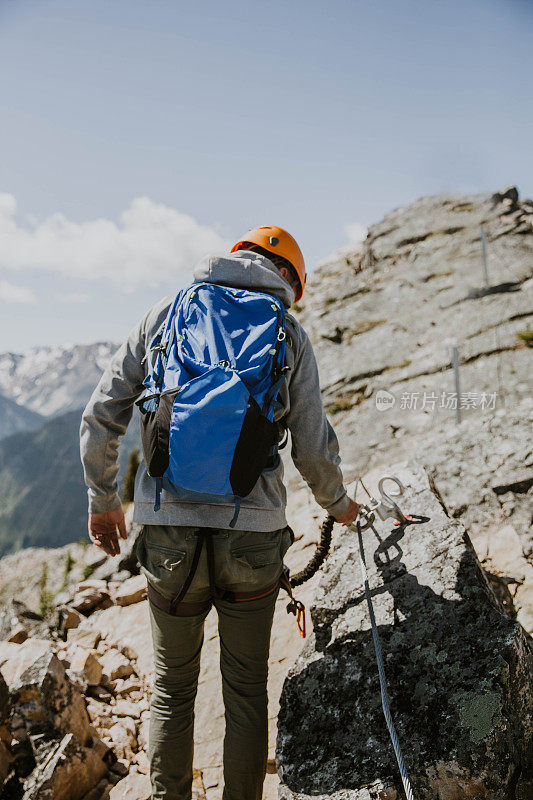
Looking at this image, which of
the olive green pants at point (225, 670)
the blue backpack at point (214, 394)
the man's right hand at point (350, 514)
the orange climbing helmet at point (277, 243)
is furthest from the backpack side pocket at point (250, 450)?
the orange climbing helmet at point (277, 243)

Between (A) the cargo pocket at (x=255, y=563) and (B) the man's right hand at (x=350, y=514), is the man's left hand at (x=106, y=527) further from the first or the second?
(B) the man's right hand at (x=350, y=514)

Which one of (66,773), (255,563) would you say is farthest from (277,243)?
(66,773)

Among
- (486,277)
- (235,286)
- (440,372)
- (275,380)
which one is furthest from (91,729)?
(486,277)

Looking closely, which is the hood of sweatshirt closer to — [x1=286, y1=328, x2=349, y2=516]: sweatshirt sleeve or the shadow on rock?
[x1=286, y1=328, x2=349, y2=516]: sweatshirt sleeve

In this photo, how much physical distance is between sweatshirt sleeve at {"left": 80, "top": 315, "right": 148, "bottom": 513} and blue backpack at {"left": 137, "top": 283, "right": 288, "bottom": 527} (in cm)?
34

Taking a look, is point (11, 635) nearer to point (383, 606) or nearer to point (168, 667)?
point (168, 667)

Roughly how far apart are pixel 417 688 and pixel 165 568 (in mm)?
1480

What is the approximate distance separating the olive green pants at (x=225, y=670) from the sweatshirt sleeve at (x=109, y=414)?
59 centimetres

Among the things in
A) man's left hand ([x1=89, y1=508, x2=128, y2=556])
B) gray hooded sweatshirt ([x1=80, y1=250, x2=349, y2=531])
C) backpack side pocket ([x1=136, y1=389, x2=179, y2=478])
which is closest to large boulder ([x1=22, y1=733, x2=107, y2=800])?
man's left hand ([x1=89, y1=508, x2=128, y2=556])

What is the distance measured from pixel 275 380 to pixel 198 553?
35.4 inches

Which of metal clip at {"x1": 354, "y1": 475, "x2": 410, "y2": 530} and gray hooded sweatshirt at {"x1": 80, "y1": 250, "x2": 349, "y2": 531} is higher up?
gray hooded sweatshirt at {"x1": 80, "y1": 250, "x2": 349, "y2": 531}

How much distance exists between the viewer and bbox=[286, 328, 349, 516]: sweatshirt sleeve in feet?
8.35

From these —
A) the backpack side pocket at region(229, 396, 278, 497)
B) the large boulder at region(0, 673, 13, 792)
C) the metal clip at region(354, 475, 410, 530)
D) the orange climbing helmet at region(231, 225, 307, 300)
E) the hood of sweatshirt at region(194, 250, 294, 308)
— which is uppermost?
Result: the orange climbing helmet at region(231, 225, 307, 300)

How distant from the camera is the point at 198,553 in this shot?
7.45 ft
